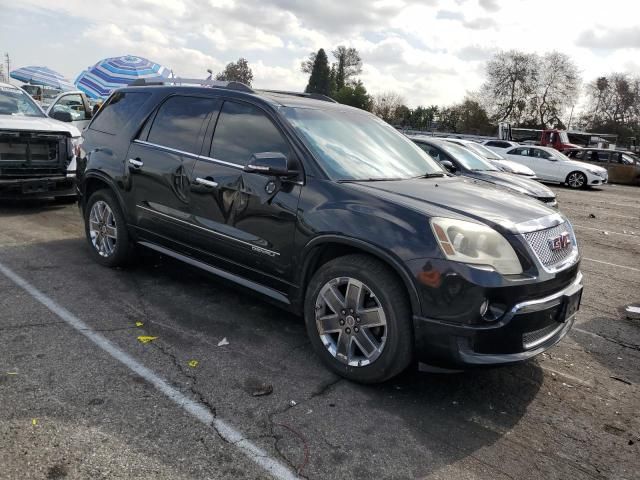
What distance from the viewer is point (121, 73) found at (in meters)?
22.5

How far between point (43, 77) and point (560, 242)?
32933mm

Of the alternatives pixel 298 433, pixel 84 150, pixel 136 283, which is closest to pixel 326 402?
pixel 298 433

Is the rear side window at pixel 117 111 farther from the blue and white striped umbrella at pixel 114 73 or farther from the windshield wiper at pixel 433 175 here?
the blue and white striped umbrella at pixel 114 73

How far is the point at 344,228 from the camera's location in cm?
341

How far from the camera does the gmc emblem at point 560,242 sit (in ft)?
11.3

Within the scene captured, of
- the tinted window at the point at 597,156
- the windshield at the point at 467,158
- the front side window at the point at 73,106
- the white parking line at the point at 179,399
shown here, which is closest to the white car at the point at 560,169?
the tinted window at the point at 597,156

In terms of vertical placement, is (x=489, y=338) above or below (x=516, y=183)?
below

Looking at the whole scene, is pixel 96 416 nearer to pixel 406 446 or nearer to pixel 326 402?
pixel 326 402

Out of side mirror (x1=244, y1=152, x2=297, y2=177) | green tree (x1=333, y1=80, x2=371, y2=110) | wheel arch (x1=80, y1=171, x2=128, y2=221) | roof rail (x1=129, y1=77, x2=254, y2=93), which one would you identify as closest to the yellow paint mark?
side mirror (x1=244, y1=152, x2=297, y2=177)

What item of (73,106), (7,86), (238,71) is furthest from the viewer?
(238,71)

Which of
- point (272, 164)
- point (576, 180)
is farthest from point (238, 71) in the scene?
point (272, 164)

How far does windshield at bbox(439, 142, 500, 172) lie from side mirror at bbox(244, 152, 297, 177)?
23.7ft

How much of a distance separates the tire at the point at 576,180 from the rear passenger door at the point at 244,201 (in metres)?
20.2

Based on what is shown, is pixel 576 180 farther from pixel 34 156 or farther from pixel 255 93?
pixel 255 93
